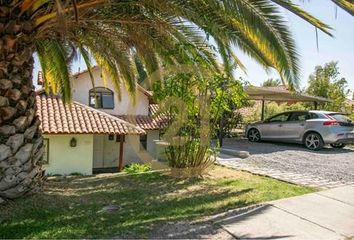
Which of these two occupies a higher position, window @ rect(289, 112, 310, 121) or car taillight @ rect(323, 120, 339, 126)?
window @ rect(289, 112, 310, 121)

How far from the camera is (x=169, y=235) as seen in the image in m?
4.86

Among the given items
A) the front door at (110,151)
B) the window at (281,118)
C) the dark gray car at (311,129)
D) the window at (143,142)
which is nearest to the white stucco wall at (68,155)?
the front door at (110,151)

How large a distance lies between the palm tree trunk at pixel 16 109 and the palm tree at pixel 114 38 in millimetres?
15

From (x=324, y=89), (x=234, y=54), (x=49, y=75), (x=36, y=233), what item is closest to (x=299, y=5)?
(x=234, y=54)

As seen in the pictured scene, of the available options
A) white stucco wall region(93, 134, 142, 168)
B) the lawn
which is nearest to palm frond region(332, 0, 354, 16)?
the lawn

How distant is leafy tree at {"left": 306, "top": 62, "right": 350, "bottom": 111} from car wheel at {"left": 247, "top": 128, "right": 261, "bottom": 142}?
7.89 meters

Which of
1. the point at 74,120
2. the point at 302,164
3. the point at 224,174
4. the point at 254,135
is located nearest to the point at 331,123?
the point at 254,135

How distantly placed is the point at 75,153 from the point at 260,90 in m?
9.98

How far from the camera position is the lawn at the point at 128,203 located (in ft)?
16.8

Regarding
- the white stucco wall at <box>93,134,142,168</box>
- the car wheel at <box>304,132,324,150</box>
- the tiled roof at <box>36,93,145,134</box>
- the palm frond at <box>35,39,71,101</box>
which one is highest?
the palm frond at <box>35,39,71,101</box>

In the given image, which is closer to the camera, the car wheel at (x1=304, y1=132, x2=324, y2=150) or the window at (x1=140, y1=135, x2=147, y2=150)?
the car wheel at (x1=304, y1=132, x2=324, y2=150)

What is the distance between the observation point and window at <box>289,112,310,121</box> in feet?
53.5

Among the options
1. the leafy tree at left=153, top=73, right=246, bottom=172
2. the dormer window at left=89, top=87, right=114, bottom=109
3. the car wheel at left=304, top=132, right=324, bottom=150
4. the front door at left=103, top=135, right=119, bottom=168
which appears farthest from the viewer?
the front door at left=103, top=135, right=119, bottom=168

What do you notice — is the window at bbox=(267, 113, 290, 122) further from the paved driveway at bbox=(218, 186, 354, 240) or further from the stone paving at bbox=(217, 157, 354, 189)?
the paved driveway at bbox=(218, 186, 354, 240)
